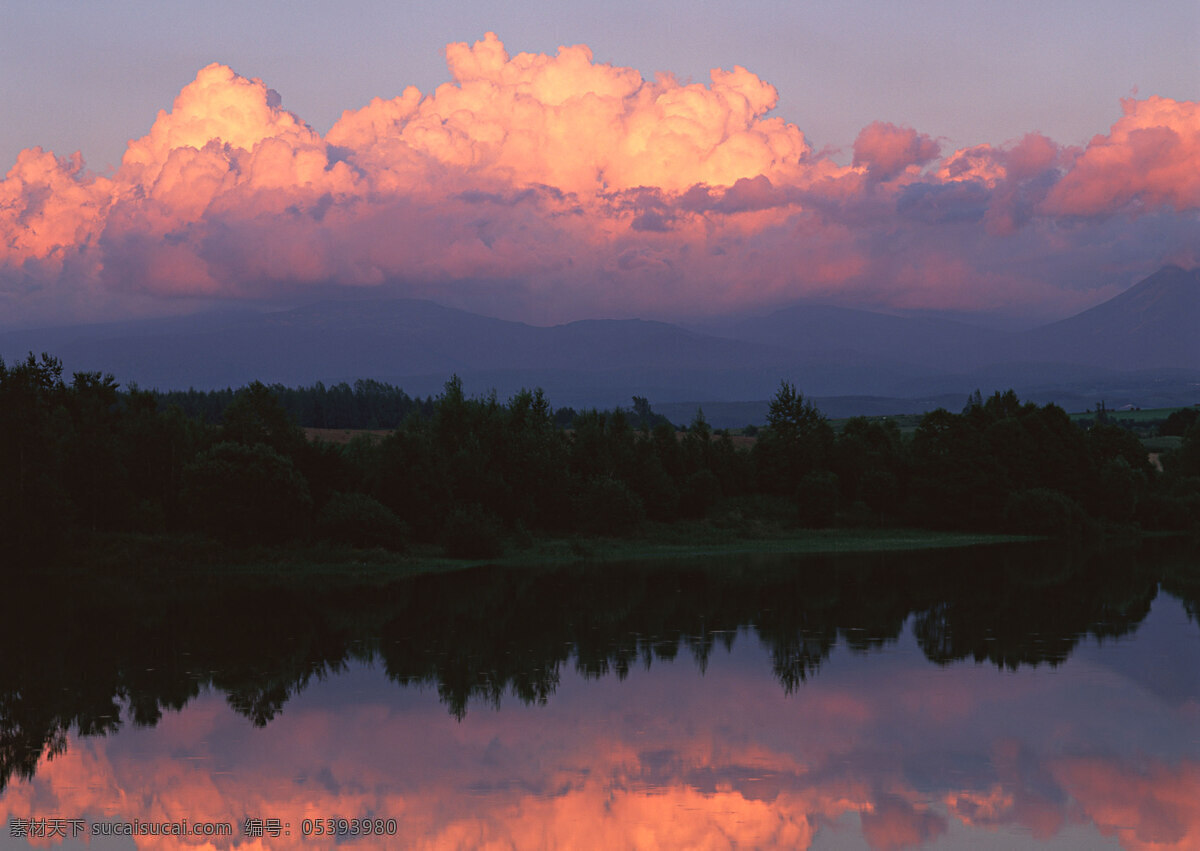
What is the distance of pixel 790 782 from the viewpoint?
2255 centimetres

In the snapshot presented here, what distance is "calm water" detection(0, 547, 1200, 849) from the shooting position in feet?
67.4

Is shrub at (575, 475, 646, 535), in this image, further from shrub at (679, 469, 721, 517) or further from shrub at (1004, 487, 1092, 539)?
shrub at (1004, 487, 1092, 539)

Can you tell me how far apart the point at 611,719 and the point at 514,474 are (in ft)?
174

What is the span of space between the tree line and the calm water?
12.7m

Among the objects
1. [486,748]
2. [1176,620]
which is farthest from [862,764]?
[1176,620]

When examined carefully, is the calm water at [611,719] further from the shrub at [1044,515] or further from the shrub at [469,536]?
the shrub at [1044,515]

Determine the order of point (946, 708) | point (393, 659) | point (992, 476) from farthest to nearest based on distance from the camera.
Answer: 1. point (992, 476)
2. point (393, 659)
3. point (946, 708)

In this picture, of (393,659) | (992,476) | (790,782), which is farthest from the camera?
(992,476)

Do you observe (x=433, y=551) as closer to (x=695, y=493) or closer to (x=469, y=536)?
(x=469, y=536)

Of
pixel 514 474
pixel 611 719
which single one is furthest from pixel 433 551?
pixel 611 719

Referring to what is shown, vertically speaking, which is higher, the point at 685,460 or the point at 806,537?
the point at 685,460

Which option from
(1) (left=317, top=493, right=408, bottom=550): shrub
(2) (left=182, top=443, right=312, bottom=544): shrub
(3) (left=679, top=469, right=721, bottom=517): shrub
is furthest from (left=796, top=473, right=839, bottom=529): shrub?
(2) (left=182, top=443, right=312, bottom=544): shrub

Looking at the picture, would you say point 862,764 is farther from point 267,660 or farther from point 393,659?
point 267,660

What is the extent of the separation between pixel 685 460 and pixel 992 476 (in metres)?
24.7
